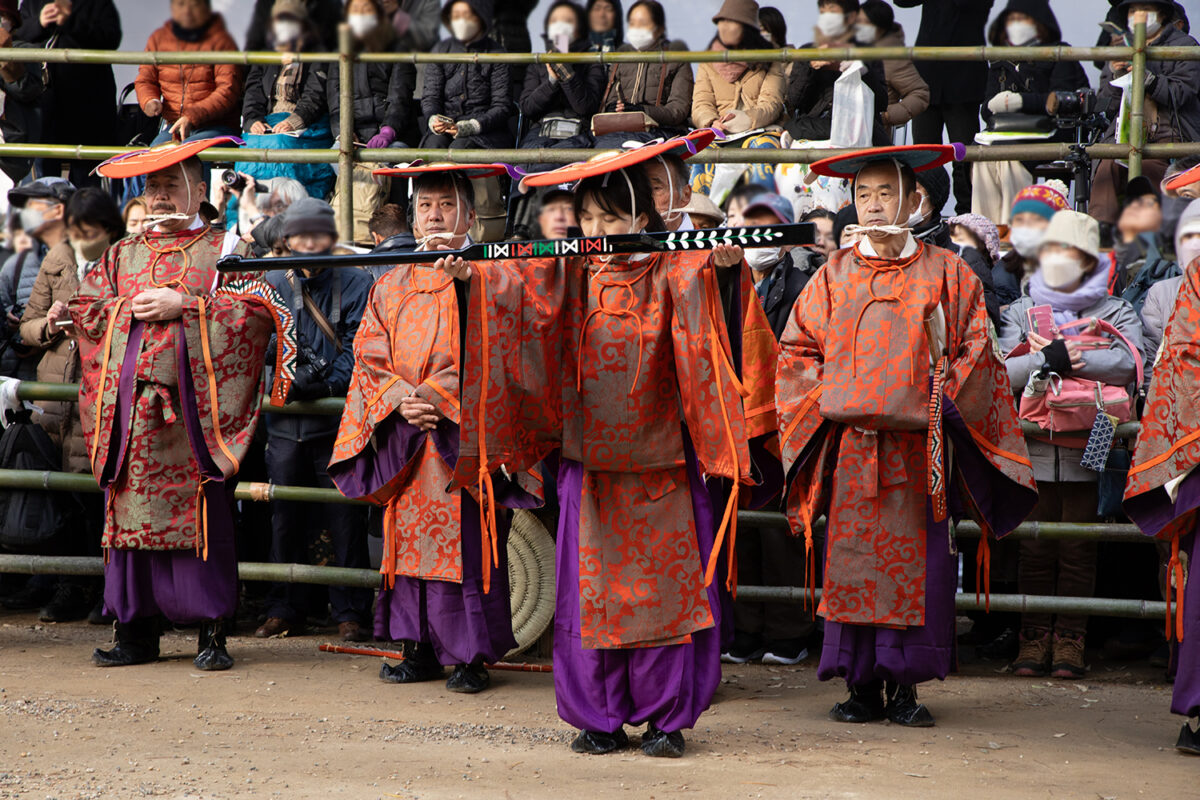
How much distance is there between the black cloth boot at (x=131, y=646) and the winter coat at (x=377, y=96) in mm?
2658

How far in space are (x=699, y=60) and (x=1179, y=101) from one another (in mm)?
2106

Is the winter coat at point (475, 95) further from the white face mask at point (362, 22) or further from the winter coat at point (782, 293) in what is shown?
the white face mask at point (362, 22)

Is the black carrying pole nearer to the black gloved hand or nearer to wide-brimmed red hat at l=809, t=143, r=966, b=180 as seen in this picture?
wide-brimmed red hat at l=809, t=143, r=966, b=180

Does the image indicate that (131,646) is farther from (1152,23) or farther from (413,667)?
(1152,23)

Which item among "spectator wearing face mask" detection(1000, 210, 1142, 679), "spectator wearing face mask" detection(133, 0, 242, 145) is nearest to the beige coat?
"spectator wearing face mask" detection(1000, 210, 1142, 679)

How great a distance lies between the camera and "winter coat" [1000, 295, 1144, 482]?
4.96 metres

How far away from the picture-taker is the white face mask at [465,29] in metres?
6.56

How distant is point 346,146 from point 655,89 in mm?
1536

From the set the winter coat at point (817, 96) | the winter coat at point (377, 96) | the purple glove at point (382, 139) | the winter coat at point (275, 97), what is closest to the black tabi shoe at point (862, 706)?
the winter coat at point (817, 96)

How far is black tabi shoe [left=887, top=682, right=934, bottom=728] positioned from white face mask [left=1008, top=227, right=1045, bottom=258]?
5.88ft

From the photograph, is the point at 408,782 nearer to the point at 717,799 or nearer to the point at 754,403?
the point at 717,799

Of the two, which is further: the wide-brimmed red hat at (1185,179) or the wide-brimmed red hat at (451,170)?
the wide-brimmed red hat at (451,170)

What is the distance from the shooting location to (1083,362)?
16.3 ft

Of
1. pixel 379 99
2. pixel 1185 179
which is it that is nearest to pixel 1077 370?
pixel 1185 179
